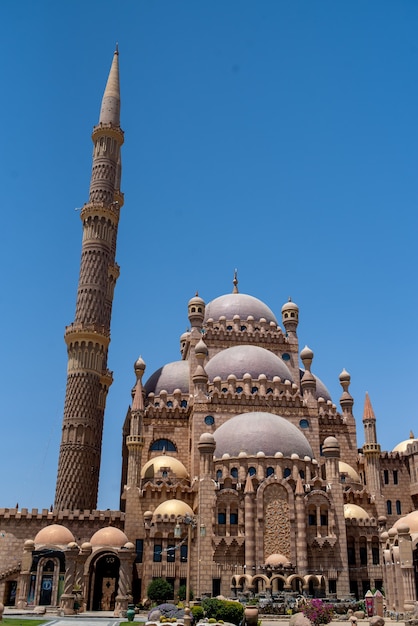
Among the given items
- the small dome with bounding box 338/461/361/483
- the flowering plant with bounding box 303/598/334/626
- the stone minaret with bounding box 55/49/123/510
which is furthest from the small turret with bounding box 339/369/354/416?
the flowering plant with bounding box 303/598/334/626

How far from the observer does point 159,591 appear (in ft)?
124

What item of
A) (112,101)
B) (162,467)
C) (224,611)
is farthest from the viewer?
(112,101)

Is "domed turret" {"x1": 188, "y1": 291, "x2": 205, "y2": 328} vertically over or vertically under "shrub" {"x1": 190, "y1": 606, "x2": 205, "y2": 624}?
over

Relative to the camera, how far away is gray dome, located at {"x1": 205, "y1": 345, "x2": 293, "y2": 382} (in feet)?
162

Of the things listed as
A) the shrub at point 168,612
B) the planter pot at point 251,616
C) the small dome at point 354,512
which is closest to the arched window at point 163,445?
the small dome at point 354,512

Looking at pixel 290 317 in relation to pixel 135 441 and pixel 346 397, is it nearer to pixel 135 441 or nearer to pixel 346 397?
pixel 346 397

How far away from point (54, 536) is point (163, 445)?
11842 millimetres

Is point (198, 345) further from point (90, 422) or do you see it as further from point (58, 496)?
point (58, 496)

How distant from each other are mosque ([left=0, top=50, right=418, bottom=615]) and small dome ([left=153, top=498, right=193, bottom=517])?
0.10 m

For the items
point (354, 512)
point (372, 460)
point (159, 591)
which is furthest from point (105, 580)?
point (372, 460)

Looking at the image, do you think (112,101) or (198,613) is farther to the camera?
(112,101)

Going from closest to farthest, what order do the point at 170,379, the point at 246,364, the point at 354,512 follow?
the point at 354,512 < the point at 246,364 < the point at 170,379

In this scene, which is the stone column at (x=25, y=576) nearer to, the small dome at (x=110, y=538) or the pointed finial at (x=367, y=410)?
the small dome at (x=110, y=538)

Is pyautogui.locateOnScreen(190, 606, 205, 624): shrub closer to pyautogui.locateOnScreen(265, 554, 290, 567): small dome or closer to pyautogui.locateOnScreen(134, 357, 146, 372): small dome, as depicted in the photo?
pyautogui.locateOnScreen(265, 554, 290, 567): small dome
